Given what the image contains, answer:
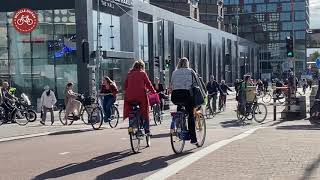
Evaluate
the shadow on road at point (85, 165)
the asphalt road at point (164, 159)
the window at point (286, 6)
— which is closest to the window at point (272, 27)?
the window at point (286, 6)

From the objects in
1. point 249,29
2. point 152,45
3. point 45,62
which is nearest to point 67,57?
point 45,62

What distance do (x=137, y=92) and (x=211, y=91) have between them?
610 inches

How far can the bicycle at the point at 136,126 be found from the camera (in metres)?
10.8

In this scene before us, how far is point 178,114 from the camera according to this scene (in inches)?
415

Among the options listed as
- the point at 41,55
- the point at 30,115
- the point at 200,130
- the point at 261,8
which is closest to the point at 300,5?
the point at 261,8

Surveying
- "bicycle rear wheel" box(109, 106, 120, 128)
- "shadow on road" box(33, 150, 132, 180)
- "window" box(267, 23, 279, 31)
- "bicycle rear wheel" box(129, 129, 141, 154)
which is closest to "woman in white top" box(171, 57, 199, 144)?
"bicycle rear wheel" box(129, 129, 141, 154)

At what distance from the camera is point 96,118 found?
17.8m

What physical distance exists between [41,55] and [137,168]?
31.2 m

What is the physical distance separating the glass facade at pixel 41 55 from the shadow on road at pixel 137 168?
2964 centimetres

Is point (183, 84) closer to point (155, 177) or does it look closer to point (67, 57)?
point (155, 177)

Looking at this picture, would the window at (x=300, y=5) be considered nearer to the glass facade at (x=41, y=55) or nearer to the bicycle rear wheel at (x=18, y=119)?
the glass facade at (x=41, y=55)

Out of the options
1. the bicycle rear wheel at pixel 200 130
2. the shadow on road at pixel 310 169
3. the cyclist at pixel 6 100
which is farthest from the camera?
the cyclist at pixel 6 100

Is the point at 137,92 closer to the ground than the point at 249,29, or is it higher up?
closer to the ground

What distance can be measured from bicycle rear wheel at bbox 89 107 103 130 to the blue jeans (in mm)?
217
